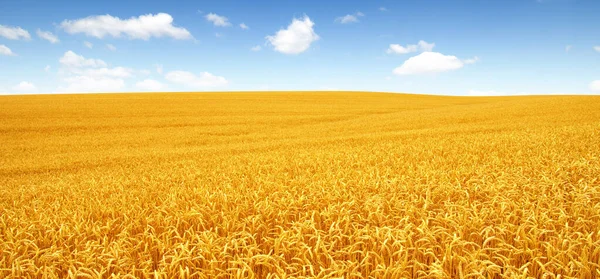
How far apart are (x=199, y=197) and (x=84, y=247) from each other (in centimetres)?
187

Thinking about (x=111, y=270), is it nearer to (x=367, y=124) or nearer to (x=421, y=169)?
(x=421, y=169)

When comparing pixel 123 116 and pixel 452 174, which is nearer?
pixel 452 174

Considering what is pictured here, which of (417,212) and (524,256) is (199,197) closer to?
(417,212)

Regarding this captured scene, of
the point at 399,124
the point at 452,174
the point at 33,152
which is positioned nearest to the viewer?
the point at 452,174

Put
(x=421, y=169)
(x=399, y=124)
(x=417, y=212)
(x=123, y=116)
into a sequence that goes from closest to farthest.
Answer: (x=417, y=212)
(x=421, y=169)
(x=399, y=124)
(x=123, y=116)

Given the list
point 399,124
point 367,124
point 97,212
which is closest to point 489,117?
point 399,124

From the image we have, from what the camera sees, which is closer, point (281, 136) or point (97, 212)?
point (97, 212)

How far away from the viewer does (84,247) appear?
326 cm

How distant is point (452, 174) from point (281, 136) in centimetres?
1582

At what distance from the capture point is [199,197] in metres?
5.01

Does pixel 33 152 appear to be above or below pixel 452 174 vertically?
below

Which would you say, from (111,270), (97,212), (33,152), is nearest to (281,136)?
(33,152)

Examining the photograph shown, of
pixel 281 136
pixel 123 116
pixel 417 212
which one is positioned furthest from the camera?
pixel 123 116

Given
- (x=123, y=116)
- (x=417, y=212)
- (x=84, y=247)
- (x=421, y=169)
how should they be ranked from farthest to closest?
(x=123, y=116)
(x=421, y=169)
(x=417, y=212)
(x=84, y=247)
